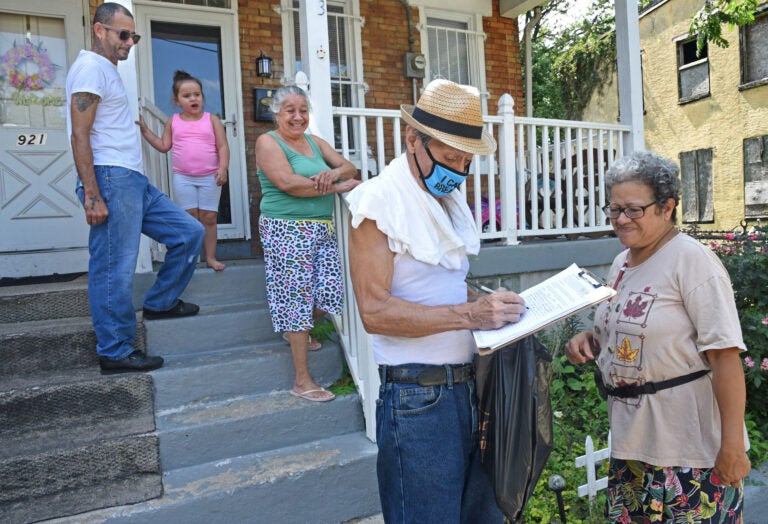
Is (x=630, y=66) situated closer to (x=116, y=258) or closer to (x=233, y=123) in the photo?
(x=233, y=123)

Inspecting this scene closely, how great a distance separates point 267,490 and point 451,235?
188cm

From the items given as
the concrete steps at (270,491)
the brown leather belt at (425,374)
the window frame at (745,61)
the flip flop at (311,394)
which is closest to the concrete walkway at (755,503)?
the concrete steps at (270,491)

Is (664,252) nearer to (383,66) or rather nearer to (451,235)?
(451,235)

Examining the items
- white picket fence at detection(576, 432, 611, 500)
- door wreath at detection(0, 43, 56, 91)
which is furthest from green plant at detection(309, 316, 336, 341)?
door wreath at detection(0, 43, 56, 91)

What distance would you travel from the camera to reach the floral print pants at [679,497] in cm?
188

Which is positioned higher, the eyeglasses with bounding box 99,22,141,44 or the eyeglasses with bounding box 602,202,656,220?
the eyeglasses with bounding box 99,22,141,44

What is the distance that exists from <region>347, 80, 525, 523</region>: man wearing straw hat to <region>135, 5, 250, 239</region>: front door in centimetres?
475

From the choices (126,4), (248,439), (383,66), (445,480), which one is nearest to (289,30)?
(383,66)

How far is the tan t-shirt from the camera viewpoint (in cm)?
181

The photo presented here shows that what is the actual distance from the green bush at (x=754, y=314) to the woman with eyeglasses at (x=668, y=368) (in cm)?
214

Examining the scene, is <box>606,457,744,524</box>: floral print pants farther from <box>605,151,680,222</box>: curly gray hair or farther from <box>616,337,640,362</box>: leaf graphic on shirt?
<box>605,151,680,222</box>: curly gray hair

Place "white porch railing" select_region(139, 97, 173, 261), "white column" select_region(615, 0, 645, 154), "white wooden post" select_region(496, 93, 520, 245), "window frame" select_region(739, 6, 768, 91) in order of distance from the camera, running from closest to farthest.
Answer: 1. "white porch railing" select_region(139, 97, 173, 261)
2. "white wooden post" select_region(496, 93, 520, 245)
3. "white column" select_region(615, 0, 645, 154)
4. "window frame" select_region(739, 6, 768, 91)

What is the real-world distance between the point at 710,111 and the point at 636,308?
15715 mm

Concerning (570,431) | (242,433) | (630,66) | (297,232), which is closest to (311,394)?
(242,433)
